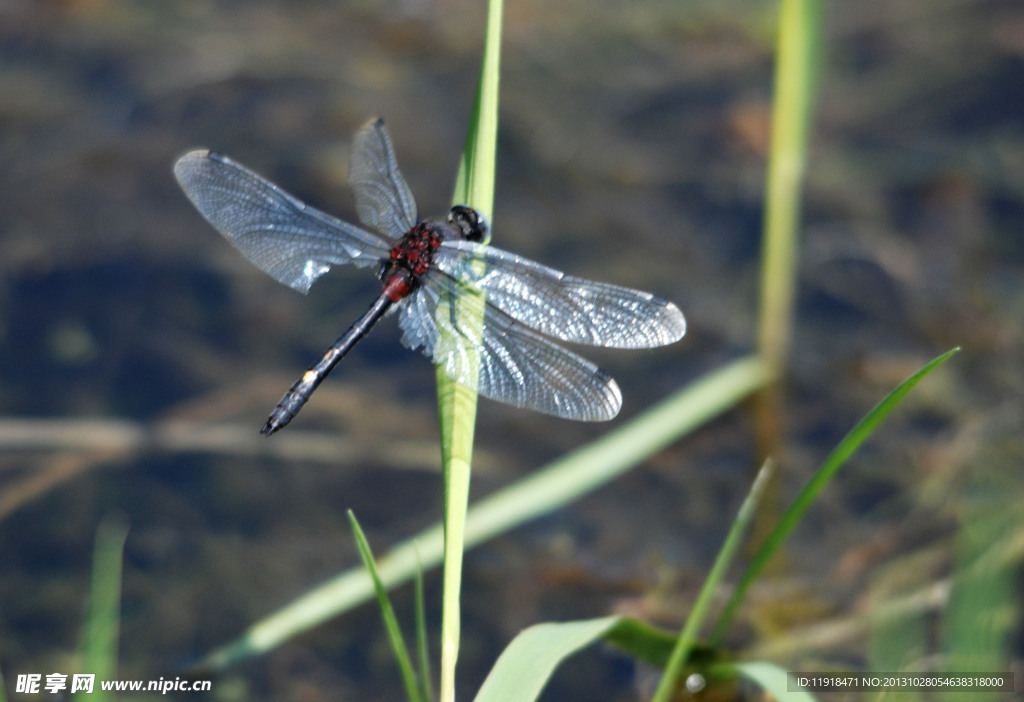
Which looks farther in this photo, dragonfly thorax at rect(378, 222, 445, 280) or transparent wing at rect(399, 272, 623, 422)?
dragonfly thorax at rect(378, 222, 445, 280)

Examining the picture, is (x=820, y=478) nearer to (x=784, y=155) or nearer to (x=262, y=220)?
(x=784, y=155)

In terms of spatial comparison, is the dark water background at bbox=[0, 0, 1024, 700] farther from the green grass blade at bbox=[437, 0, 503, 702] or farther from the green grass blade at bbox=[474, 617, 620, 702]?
the green grass blade at bbox=[437, 0, 503, 702]

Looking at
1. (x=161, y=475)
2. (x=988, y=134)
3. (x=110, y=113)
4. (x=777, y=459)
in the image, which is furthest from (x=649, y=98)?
(x=161, y=475)

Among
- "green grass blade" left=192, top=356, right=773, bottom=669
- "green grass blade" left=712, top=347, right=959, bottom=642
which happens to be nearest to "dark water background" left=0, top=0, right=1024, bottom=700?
"green grass blade" left=192, top=356, right=773, bottom=669

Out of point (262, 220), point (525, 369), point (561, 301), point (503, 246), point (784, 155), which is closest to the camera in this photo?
point (525, 369)

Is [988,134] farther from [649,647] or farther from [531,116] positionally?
[649,647]

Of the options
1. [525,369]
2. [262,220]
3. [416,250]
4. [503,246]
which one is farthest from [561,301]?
[503,246]

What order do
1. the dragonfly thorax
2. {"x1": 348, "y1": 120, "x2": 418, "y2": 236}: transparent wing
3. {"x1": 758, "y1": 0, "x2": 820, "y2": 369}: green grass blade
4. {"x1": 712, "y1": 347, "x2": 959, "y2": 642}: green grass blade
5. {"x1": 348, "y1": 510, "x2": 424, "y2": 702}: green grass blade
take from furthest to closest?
{"x1": 758, "y1": 0, "x2": 820, "y2": 369}: green grass blade
{"x1": 348, "y1": 120, "x2": 418, "y2": 236}: transparent wing
the dragonfly thorax
{"x1": 712, "y1": 347, "x2": 959, "y2": 642}: green grass blade
{"x1": 348, "y1": 510, "x2": 424, "y2": 702}: green grass blade
